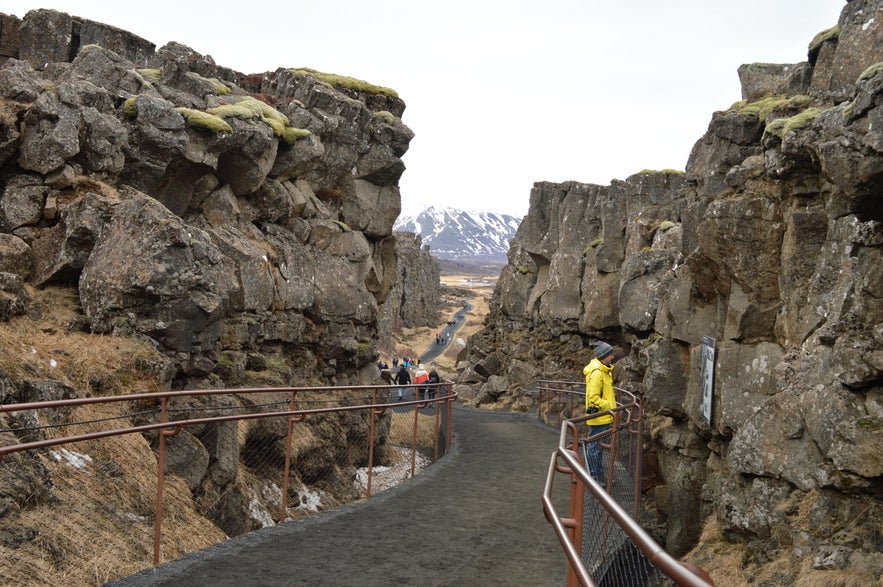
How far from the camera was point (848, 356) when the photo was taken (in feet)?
30.5

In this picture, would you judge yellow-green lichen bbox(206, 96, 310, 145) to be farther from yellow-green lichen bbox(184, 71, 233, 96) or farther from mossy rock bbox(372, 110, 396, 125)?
mossy rock bbox(372, 110, 396, 125)

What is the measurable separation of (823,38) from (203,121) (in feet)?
44.4

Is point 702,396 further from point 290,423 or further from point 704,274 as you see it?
point 290,423

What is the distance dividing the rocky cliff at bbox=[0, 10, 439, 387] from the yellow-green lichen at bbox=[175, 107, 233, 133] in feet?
0.09

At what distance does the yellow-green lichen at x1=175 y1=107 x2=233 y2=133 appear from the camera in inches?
656

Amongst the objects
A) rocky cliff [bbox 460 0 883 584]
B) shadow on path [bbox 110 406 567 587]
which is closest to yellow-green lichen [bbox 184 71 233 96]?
shadow on path [bbox 110 406 567 587]

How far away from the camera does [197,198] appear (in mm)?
17281

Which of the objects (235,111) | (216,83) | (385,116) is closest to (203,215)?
(235,111)

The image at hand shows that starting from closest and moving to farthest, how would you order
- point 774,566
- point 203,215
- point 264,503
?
1. point 774,566
2. point 264,503
3. point 203,215

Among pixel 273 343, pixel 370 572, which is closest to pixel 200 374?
pixel 273 343

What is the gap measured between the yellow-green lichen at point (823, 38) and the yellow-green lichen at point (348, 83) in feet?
48.8

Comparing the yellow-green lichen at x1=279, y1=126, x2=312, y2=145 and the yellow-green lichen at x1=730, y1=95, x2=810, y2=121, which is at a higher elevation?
the yellow-green lichen at x1=730, y1=95, x2=810, y2=121

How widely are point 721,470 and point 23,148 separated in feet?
49.9

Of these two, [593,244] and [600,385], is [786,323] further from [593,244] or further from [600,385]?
[593,244]
